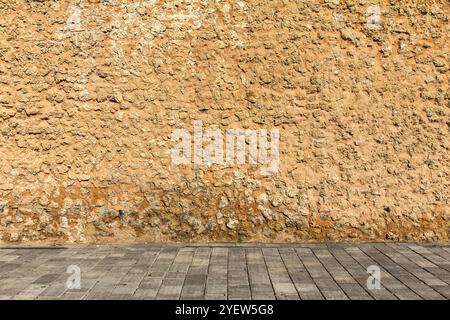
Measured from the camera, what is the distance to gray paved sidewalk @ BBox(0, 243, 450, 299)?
4.20 metres

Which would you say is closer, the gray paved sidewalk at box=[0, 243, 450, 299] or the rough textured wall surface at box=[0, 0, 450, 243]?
the gray paved sidewalk at box=[0, 243, 450, 299]

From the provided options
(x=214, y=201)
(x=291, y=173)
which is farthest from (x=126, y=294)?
(x=291, y=173)

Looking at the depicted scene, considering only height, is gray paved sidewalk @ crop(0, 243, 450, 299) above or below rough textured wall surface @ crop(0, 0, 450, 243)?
below

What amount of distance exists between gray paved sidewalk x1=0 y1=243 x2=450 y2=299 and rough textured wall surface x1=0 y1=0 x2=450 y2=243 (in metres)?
0.34

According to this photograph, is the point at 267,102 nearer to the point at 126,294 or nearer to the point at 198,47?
the point at 198,47

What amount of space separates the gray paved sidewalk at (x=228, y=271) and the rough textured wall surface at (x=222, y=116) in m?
0.34

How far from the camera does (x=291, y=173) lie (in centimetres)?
608

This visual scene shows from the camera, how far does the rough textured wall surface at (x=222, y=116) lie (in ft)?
19.8
